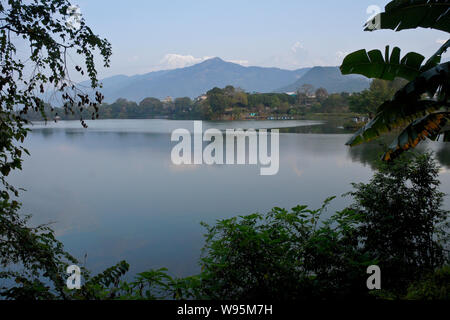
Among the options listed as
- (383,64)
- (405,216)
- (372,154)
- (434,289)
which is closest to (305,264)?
(434,289)

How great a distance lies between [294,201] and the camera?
6.62 meters

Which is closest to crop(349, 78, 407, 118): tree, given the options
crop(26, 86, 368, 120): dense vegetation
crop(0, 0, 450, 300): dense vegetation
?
crop(26, 86, 368, 120): dense vegetation

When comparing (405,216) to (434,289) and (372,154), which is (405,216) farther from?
(372,154)

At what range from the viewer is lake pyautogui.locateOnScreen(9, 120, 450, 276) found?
4699 mm

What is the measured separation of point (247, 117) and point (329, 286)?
51858 millimetres

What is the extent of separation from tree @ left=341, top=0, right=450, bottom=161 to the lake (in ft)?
9.38

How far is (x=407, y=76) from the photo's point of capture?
2525 millimetres

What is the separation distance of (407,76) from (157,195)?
19.6 feet

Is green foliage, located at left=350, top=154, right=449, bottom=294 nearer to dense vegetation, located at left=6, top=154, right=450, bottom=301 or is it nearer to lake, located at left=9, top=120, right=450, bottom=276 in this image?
dense vegetation, located at left=6, top=154, right=450, bottom=301

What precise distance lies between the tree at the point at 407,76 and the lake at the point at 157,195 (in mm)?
2860

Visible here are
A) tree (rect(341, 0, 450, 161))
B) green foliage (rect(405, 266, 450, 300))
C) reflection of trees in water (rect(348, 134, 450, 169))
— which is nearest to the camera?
green foliage (rect(405, 266, 450, 300))

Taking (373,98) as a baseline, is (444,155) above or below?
below

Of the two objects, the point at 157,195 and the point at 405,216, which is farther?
the point at 157,195

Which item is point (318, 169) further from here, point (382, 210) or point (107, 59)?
point (107, 59)
